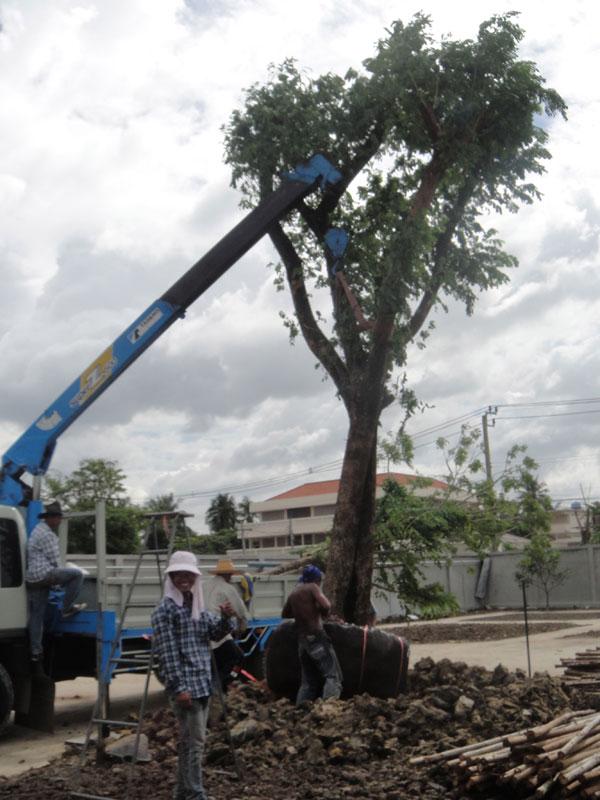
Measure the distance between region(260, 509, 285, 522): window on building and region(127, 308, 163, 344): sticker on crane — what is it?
76178 mm

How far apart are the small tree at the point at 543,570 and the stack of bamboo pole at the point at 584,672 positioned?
61.2 ft

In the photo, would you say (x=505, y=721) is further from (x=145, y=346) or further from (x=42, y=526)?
(x=145, y=346)

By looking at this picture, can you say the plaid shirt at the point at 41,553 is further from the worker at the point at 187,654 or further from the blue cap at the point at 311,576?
the worker at the point at 187,654

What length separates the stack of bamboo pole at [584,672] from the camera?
35.9 feet

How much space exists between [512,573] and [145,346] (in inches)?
1056

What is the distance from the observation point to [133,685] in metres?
16.4

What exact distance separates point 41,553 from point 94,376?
2409 mm

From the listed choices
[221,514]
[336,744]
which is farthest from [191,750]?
[221,514]

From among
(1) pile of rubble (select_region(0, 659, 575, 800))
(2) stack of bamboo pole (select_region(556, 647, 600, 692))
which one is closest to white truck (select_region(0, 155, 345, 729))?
(1) pile of rubble (select_region(0, 659, 575, 800))

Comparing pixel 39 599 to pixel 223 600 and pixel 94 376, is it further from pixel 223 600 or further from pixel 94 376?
pixel 94 376

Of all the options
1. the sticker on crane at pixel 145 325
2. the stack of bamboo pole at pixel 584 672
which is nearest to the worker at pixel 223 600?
the sticker on crane at pixel 145 325

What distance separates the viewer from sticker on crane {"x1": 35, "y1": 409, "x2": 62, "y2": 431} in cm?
1245

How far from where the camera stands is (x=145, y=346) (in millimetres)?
12555

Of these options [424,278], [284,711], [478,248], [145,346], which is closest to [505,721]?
[284,711]
